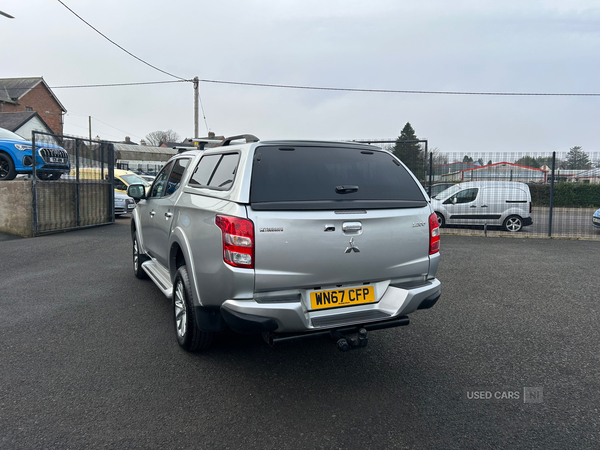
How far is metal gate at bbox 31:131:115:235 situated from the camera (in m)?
11.1

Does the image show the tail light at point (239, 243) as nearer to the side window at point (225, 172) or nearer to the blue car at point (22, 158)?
the side window at point (225, 172)

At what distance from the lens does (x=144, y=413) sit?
9.58ft

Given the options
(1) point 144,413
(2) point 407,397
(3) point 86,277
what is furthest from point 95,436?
(3) point 86,277

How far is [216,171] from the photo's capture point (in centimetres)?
384

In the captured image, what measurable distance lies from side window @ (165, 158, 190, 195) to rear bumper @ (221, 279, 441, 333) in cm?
209

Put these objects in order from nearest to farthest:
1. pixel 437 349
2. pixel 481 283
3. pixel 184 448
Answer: pixel 184 448, pixel 437 349, pixel 481 283

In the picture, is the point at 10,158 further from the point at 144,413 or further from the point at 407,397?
the point at 407,397

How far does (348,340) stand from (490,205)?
11322 millimetres

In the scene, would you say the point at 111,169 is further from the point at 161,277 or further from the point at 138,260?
the point at 161,277

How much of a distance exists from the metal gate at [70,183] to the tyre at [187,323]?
864 centimetres

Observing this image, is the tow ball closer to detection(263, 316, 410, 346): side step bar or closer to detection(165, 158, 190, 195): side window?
detection(263, 316, 410, 346): side step bar

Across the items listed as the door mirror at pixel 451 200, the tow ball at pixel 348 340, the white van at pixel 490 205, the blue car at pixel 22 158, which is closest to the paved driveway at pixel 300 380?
the tow ball at pixel 348 340

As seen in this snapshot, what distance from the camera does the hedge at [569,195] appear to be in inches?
496

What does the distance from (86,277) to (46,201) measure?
224 inches
